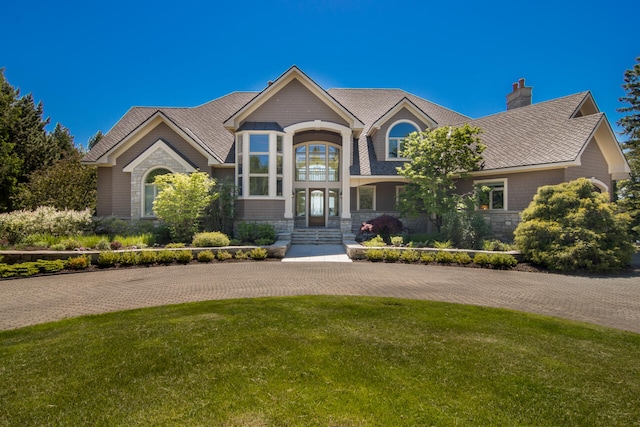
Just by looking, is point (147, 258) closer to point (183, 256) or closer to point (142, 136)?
point (183, 256)

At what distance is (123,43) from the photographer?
593 inches

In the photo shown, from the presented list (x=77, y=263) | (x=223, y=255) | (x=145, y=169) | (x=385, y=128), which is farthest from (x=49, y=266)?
(x=385, y=128)

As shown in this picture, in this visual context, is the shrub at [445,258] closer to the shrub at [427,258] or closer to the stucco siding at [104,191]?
the shrub at [427,258]

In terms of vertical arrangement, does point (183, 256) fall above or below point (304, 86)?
below

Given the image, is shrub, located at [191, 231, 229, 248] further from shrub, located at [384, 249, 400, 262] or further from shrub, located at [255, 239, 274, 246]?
shrub, located at [384, 249, 400, 262]

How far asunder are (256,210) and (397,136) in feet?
29.3

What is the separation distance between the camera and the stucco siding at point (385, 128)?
1877 centimetres

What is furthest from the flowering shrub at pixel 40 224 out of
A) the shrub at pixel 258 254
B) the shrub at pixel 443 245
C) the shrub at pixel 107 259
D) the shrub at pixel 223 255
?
the shrub at pixel 443 245

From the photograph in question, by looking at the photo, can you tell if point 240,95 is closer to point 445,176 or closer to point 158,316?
point 445,176

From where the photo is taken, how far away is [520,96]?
2080 centimetres

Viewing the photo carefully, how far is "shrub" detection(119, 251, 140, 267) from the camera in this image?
10539 mm

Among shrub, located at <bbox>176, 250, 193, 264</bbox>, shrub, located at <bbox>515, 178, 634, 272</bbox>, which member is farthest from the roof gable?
shrub, located at <bbox>515, 178, 634, 272</bbox>

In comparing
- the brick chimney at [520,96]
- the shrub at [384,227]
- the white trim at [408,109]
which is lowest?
the shrub at [384,227]

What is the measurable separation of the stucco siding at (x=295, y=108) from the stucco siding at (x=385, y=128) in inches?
94.6
